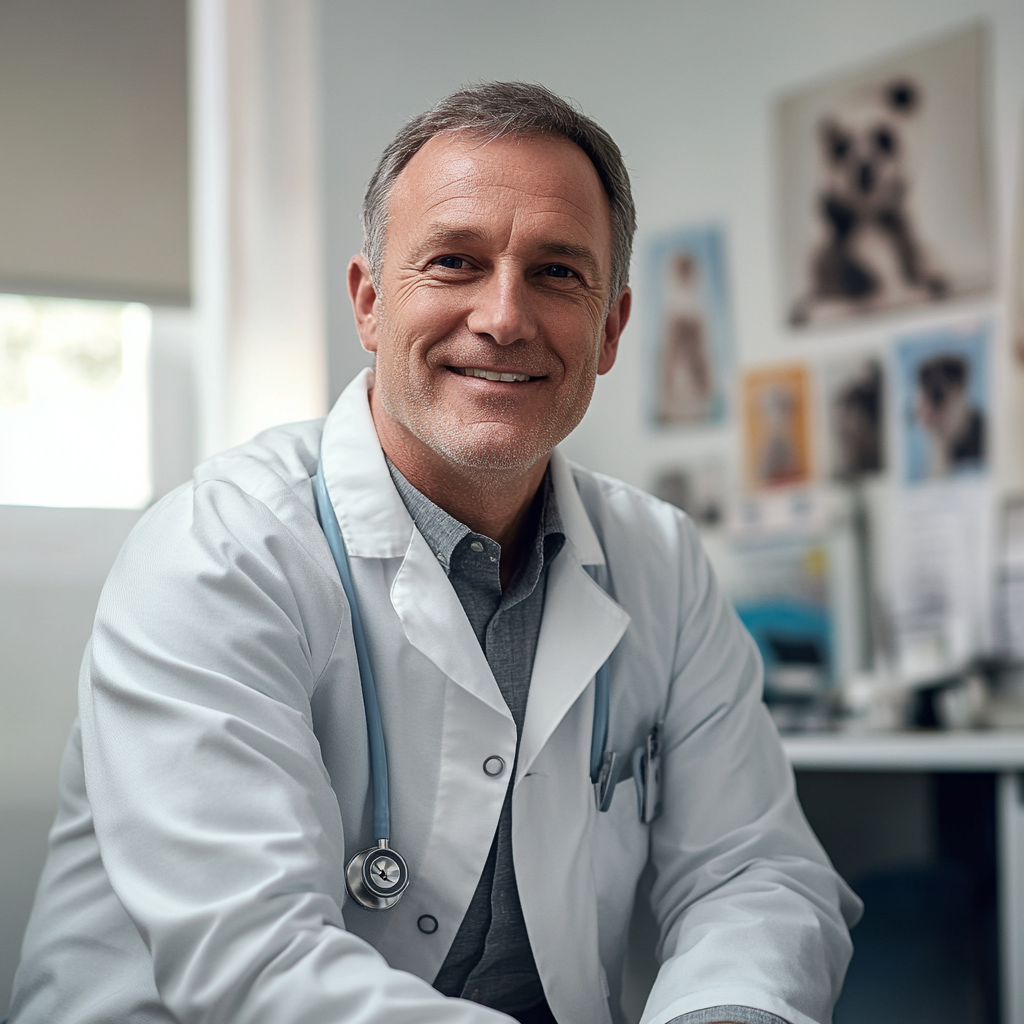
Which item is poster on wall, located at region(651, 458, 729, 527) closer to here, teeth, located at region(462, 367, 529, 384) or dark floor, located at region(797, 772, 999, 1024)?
dark floor, located at region(797, 772, 999, 1024)

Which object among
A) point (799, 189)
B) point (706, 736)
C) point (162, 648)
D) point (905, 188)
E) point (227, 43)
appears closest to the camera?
point (162, 648)

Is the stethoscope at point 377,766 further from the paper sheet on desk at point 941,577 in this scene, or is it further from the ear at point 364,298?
the paper sheet on desk at point 941,577

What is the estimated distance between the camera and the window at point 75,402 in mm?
1588

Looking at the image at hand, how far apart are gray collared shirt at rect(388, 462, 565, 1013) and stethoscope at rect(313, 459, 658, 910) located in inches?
3.5

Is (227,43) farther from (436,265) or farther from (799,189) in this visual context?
(799,189)

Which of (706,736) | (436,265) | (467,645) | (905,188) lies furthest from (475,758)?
(905,188)

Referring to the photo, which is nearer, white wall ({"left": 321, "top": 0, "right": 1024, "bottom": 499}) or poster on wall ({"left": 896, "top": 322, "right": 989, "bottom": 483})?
poster on wall ({"left": 896, "top": 322, "right": 989, "bottom": 483})

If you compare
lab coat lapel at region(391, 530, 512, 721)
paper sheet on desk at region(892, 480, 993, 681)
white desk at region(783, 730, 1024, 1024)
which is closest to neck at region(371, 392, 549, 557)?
lab coat lapel at region(391, 530, 512, 721)

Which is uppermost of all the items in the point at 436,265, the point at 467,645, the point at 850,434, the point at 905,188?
the point at 905,188

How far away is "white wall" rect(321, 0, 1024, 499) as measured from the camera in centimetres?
229

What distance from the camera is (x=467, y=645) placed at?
1.03m

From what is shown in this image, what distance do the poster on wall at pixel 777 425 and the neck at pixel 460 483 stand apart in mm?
1237

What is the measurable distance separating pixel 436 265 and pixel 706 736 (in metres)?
0.59

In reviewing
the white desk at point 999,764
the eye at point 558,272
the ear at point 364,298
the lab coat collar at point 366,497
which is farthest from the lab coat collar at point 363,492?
the white desk at point 999,764
